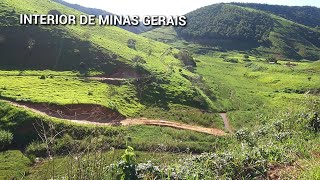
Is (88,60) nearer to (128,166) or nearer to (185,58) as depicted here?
(185,58)

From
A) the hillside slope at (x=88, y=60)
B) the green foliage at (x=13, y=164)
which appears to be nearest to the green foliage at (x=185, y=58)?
the hillside slope at (x=88, y=60)

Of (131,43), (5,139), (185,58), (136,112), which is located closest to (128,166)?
(5,139)

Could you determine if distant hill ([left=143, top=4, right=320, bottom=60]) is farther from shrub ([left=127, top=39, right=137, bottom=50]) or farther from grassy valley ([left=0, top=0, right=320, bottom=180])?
shrub ([left=127, top=39, right=137, bottom=50])

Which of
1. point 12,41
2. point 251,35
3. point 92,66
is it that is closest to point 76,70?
point 92,66

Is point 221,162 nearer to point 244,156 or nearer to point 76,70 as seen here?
point 244,156

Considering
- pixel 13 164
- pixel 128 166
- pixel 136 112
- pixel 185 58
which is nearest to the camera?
pixel 128 166

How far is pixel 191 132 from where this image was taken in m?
49.1

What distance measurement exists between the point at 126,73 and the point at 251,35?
A: 133 metres

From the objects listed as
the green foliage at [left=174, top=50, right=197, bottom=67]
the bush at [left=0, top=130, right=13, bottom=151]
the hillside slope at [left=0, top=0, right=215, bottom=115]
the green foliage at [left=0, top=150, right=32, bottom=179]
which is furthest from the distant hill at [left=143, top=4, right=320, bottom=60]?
the green foliage at [left=0, top=150, right=32, bottom=179]

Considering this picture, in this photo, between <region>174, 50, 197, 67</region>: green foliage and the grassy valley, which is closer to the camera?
the grassy valley

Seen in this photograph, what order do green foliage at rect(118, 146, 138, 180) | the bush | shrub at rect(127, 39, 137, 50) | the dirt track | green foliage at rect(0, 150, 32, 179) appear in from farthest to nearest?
shrub at rect(127, 39, 137, 50)
the dirt track
the bush
green foliage at rect(0, 150, 32, 179)
green foliage at rect(118, 146, 138, 180)

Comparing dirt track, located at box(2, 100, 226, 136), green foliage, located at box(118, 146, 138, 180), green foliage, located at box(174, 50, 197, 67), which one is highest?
green foliage, located at box(118, 146, 138, 180)

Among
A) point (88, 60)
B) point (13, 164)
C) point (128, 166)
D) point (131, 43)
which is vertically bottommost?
point (13, 164)

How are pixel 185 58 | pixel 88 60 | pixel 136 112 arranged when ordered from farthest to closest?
pixel 185 58 → pixel 88 60 → pixel 136 112
